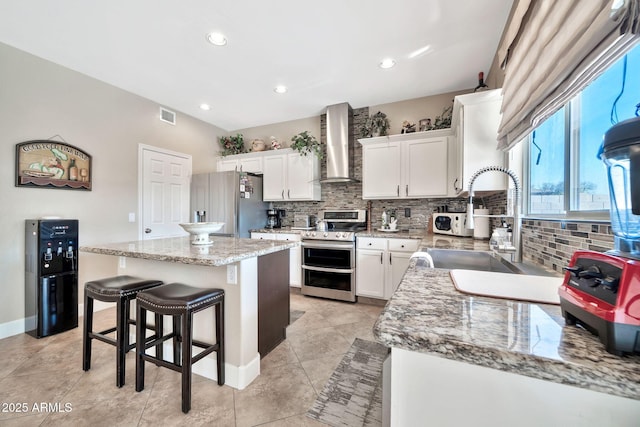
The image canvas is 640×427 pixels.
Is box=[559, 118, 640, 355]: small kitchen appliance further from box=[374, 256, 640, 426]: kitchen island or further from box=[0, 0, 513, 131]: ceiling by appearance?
box=[0, 0, 513, 131]: ceiling

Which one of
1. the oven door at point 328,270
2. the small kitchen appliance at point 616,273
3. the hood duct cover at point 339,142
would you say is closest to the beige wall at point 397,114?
the hood duct cover at point 339,142

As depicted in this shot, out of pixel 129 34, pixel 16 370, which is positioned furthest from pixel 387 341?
pixel 129 34

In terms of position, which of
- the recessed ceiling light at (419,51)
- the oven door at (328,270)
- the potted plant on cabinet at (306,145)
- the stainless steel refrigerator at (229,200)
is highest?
the recessed ceiling light at (419,51)

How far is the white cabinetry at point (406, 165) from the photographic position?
9.99 feet

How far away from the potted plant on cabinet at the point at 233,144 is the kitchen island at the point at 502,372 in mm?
4453

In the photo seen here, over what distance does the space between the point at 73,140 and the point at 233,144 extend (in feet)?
7.10

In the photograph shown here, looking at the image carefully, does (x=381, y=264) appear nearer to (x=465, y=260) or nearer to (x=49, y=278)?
(x=465, y=260)

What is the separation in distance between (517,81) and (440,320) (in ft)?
5.28

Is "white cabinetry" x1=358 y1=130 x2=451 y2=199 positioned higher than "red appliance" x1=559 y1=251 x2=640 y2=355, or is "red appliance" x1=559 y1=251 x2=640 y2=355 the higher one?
"white cabinetry" x1=358 y1=130 x2=451 y2=199

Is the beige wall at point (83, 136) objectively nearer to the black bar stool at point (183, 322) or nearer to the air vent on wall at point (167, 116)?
the air vent on wall at point (167, 116)

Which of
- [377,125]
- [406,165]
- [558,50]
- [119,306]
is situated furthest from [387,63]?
[119,306]

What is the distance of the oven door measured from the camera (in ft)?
10.5

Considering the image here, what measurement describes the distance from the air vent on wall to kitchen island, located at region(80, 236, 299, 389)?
2.49 meters

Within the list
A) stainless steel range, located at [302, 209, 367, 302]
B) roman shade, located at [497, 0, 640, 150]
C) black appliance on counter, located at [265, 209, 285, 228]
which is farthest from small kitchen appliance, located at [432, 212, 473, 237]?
black appliance on counter, located at [265, 209, 285, 228]
